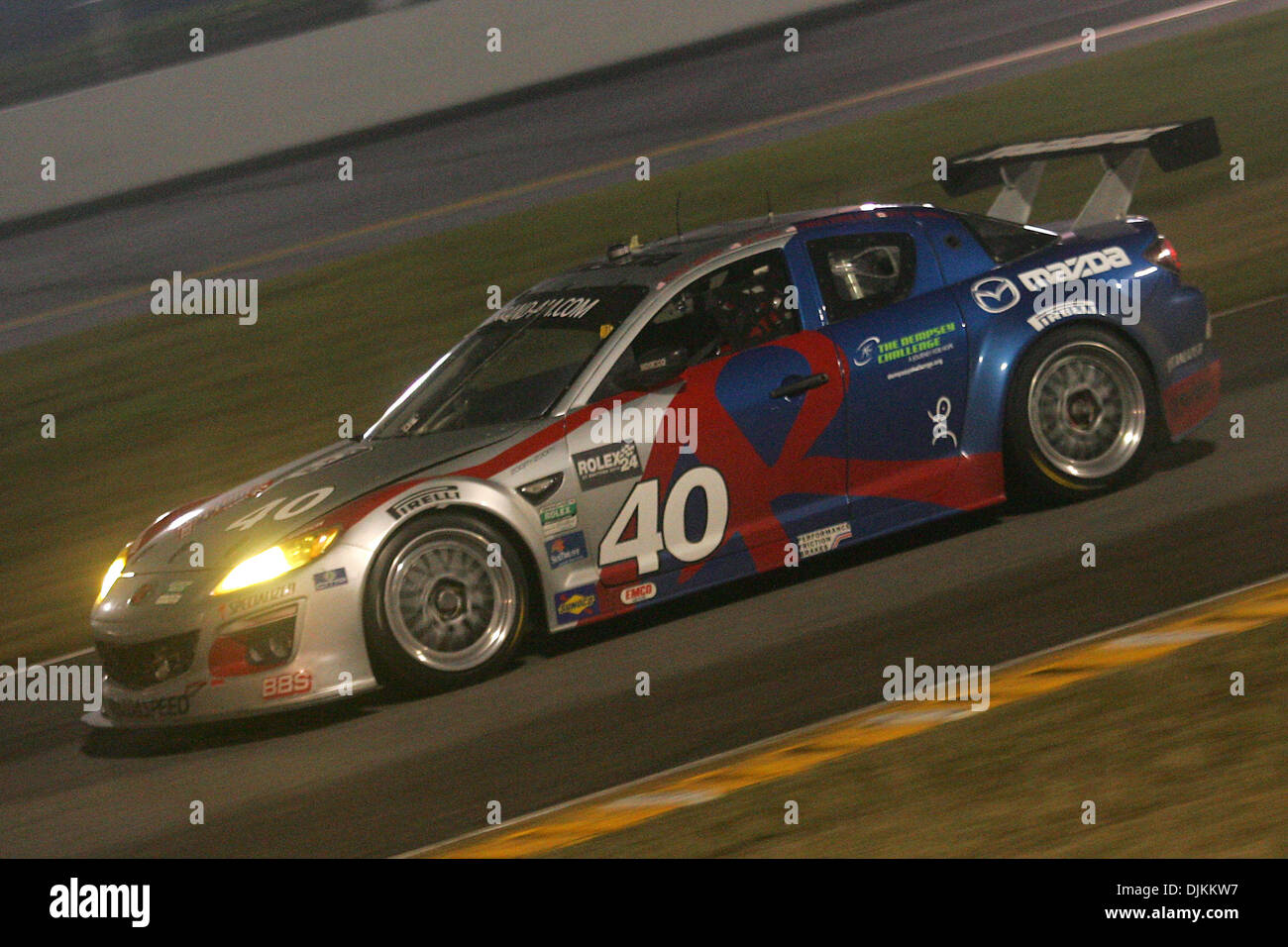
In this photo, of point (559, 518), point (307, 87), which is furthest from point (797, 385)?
point (307, 87)

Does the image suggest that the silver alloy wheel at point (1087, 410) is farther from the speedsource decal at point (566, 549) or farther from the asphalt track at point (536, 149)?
the asphalt track at point (536, 149)

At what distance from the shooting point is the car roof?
774 centimetres

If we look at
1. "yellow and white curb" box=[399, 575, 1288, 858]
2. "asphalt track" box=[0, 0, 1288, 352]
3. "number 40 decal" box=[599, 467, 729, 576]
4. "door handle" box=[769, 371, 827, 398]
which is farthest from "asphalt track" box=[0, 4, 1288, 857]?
"asphalt track" box=[0, 0, 1288, 352]

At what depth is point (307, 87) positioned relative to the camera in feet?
71.6

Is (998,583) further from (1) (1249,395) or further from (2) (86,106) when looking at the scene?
(2) (86,106)

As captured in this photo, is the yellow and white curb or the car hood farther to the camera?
the car hood

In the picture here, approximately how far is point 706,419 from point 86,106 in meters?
15.9

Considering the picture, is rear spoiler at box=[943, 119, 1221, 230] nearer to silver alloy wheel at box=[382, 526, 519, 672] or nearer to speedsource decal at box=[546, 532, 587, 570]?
speedsource decal at box=[546, 532, 587, 570]

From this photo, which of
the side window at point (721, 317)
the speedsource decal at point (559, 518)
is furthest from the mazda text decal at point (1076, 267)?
the speedsource decal at point (559, 518)

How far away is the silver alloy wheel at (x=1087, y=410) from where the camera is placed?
26.3ft

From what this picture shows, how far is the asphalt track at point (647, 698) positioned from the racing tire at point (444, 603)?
0.47ft

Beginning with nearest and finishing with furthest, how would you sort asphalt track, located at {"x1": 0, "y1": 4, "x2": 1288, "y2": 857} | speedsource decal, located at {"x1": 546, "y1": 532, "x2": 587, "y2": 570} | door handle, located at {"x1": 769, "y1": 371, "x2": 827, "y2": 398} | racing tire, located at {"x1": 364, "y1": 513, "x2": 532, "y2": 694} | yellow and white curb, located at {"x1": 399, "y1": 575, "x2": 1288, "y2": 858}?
1. yellow and white curb, located at {"x1": 399, "y1": 575, "x2": 1288, "y2": 858}
2. asphalt track, located at {"x1": 0, "y1": 4, "x2": 1288, "y2": 857}
3. racing tire, located at {"x1": 364, "y1": 513, "x2": 532, "y2": 694}
4. speedsource decal, located at {"x1": 546, "y1": 532, "x2": 587, "y2": 570}
5. door handle, located at {"x1": 769, "y1": 371, "x2": 827, "y2": 398}

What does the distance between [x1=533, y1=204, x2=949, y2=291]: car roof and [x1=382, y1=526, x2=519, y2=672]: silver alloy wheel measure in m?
1.50

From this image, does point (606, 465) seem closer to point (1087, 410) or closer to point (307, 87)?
point (1087, 410)
